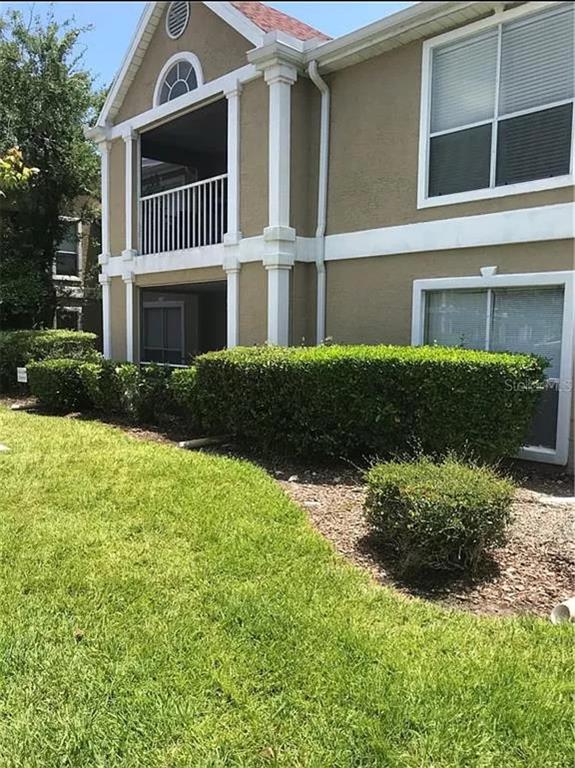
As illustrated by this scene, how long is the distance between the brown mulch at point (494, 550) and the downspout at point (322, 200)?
340 centimetres

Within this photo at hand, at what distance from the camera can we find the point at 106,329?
46.2 feet

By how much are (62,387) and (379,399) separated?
21.2 feet

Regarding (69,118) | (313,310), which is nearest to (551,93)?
(313,310)

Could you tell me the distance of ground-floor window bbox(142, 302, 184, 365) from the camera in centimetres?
1752

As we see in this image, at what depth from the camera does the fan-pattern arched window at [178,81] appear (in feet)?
37.7

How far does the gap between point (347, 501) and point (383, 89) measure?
6.12 meters

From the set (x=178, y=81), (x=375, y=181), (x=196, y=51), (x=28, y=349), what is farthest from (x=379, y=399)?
(x=28, y=349)

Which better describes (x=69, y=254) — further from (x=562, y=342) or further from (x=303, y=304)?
(x=562, y=342)

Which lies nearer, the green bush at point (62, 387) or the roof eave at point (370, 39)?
the roof eave at point (370, 39)

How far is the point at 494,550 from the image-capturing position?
453 centimetres

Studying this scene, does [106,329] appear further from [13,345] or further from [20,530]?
[20,530]

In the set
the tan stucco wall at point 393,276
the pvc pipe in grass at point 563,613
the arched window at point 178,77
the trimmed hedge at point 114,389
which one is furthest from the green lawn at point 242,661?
the arched window at point 178,77

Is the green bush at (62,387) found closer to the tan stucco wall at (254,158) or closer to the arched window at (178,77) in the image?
the tan stucco wall at (254,158)

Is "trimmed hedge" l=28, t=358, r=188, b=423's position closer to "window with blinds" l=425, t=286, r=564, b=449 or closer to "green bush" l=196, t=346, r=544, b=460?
"green bush" l=196, t=346, r=544, b=460
